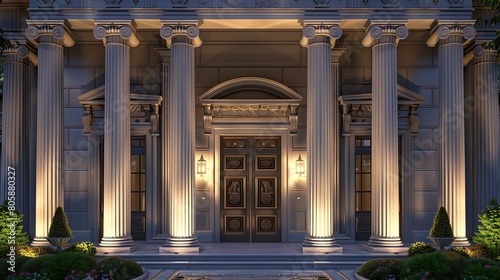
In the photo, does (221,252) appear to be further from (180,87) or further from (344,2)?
(344,2)

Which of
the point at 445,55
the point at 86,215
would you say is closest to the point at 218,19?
the point at 445,55

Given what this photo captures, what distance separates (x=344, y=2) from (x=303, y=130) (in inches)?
204

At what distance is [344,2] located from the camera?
1862 centimetres

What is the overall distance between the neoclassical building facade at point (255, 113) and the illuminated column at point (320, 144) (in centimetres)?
11

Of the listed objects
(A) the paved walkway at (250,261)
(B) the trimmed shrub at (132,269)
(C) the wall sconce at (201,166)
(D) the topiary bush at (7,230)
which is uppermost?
(C) the wall sconce at (201,166)

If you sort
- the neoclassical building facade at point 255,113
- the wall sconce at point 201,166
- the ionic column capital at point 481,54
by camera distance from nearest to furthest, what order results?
the neoclassical building facade at point 255,113 < the ionic column capital at point 481,54 < the wall sconce at point 201,166

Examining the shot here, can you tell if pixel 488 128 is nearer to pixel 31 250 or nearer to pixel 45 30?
pixel 45 30

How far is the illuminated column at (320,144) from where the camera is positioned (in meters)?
18.3

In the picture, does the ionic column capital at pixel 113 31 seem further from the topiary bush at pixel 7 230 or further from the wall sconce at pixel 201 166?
the topiary bush at pixel 7 230

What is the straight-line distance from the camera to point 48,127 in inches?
728

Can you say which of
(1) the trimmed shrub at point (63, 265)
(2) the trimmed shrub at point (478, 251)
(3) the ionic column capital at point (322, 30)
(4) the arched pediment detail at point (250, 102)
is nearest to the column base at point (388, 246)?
(2) the trimmed shrub at point (478, 251)

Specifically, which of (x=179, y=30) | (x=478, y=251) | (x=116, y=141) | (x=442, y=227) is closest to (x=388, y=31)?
(x=442, y=227)

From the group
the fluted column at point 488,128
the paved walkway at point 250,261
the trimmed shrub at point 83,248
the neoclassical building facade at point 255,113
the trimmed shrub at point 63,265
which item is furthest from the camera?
the fluted column at point 488,128

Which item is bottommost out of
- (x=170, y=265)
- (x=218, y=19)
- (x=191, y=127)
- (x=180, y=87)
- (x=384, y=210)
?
(x=170, y=265)
